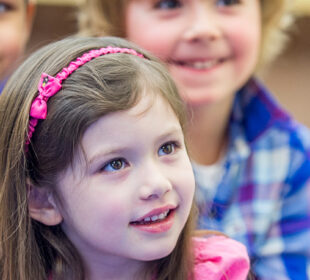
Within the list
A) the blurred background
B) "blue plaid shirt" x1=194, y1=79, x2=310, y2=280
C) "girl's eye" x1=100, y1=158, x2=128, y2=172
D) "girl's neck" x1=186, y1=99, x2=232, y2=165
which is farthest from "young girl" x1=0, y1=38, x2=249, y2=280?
the blurred background

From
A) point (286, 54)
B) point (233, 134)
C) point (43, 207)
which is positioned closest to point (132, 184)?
point (43, 207)

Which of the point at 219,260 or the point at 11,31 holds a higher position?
the point at 11,31

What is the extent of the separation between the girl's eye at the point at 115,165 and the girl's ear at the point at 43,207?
0.12 metres

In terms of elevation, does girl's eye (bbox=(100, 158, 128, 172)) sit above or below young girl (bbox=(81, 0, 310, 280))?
above

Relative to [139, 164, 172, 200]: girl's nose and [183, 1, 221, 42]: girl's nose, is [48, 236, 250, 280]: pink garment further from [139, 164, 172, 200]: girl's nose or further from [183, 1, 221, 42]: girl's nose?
[183, 1, 221, 42]: girl's nose

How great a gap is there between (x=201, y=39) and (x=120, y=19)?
242 millimetres

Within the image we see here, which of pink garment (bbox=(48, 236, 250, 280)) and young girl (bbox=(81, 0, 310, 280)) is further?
young girl (bbox=(81, 0, 310, 280))

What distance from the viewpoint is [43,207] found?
3.14 feet

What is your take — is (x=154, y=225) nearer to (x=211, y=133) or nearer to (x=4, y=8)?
(x=211, y=133)

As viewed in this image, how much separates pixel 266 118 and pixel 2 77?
2.06 ft

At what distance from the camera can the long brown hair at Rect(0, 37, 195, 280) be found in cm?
89

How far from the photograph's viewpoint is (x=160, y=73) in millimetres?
971

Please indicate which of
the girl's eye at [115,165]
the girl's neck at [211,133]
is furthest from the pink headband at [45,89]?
the girl's neck at [211,133]

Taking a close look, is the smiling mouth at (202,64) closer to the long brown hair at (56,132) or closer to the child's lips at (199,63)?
the child's lips at (199,63)
